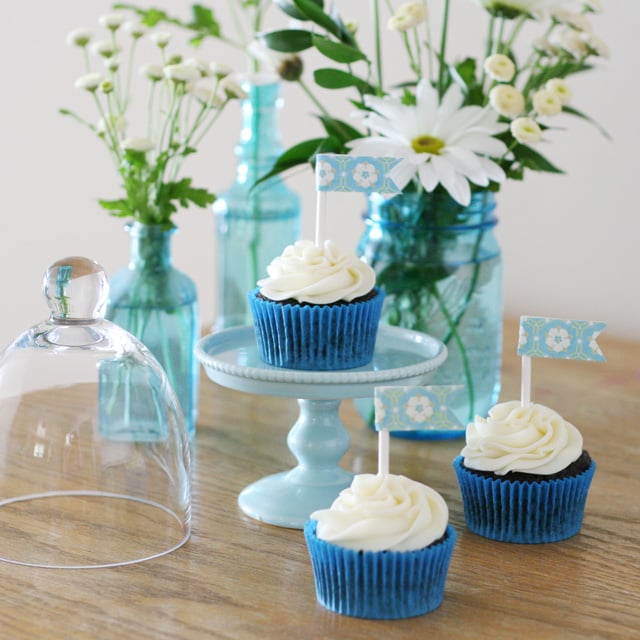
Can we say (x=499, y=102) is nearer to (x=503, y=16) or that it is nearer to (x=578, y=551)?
(x=503, y=16)

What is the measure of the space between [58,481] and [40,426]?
→ 55 millimetres

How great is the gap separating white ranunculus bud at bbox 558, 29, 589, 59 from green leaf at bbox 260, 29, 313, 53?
27 cm

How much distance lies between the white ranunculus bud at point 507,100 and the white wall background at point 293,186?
29.3 inches

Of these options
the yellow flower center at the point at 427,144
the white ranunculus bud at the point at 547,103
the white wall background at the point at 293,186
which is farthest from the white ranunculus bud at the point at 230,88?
the white wall background at the point at 293,186

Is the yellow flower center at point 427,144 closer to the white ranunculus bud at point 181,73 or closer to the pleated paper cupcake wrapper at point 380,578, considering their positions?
the white ranunculus bud at point 181,73

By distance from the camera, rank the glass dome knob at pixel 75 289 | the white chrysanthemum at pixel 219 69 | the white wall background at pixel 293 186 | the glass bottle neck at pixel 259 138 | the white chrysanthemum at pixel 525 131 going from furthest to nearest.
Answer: the white wall background at pixel 293 186, the glass bottle neck at pixel 259 138, the white chrysanthemum at pixel 219 69, the white chrysanthemum at pixel 525 131, the glass dome knob at pixel 75 289

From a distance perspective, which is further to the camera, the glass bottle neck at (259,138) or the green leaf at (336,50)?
the glass bottle neck at (259,138)

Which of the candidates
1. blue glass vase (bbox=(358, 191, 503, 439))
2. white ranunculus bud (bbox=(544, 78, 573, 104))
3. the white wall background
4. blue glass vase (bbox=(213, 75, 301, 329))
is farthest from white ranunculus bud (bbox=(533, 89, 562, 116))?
the white wall background

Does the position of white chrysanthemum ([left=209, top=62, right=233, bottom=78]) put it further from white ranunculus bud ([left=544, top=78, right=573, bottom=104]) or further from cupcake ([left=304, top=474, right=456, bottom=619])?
cupcake ([left=304, top=474, right=456, bottom=619])

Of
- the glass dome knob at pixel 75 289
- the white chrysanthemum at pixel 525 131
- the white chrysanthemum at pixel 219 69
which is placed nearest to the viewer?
the glass dome knob at pixel 75 289

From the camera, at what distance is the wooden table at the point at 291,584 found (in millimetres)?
842

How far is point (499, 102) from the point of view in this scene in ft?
3.74

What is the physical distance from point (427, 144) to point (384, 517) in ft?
1.53

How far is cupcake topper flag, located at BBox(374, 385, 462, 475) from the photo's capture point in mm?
872
